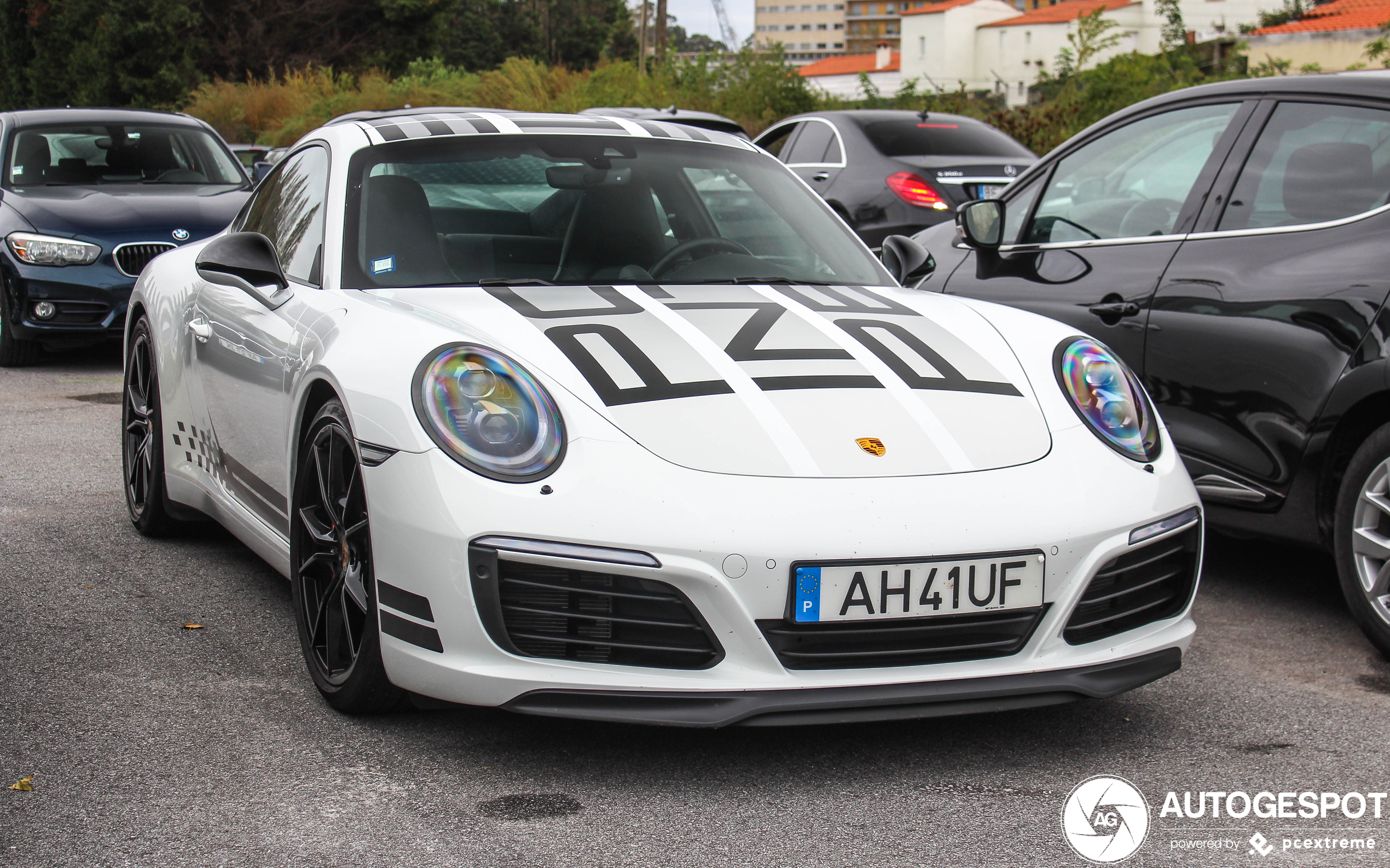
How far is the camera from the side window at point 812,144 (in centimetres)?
1059

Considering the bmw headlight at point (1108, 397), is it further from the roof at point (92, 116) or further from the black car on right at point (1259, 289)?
the roof at point (92, 116)

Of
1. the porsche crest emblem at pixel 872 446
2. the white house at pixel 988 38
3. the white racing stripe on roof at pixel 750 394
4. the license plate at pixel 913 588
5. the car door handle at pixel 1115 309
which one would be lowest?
the white house at pixel 988 38

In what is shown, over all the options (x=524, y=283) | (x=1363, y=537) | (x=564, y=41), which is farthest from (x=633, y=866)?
(x=564, y=41)

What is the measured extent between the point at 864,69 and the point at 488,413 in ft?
330

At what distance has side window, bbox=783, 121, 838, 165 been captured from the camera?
1059 centimetres

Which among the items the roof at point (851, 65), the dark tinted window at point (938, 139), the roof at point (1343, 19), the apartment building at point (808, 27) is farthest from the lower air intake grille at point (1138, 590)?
the apartment building at point (808, 27)

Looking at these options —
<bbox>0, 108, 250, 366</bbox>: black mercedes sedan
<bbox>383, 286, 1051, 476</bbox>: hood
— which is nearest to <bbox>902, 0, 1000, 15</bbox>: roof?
<bbox>0, 108, 250, 366</bbox>: black mercedes sedan

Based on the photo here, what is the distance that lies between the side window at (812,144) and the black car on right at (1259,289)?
579 centimetres

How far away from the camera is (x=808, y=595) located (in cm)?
267

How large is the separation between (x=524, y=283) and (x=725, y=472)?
1099 mm

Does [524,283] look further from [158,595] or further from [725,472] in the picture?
[158,595]

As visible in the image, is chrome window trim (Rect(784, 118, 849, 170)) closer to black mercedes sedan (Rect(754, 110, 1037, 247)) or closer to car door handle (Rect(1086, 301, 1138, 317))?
black mercedes sedan (Rect(754, 110, 1037, 247))

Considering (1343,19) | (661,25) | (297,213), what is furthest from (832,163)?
(1343,19)

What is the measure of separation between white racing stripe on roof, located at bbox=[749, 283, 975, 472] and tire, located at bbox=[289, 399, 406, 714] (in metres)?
1.08
